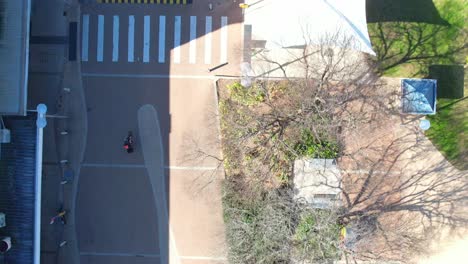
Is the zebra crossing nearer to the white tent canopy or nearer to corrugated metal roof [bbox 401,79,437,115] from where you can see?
the white tent canopy

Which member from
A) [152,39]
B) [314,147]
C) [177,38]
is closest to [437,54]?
[314,147]

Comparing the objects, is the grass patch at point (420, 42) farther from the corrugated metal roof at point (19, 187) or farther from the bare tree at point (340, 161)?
the corrugated metal roof at point (19, 187)

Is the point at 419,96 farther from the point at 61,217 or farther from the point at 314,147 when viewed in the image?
the point at 61,217

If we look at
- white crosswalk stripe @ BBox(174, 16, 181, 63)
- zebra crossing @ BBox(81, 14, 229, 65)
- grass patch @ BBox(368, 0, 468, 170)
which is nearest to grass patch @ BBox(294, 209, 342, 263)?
grass patch @ BBox(368, 0, 468, 170)

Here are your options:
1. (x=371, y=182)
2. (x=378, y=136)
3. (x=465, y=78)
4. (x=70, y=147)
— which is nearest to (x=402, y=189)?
(x=371, y=182)

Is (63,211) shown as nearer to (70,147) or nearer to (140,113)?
(70,147)
